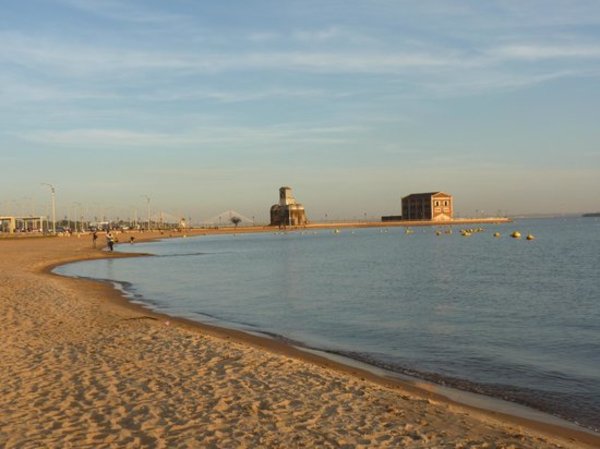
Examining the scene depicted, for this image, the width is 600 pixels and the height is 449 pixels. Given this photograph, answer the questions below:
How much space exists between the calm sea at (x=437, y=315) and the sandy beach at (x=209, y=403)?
96.8 inches

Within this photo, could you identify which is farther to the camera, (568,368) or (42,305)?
(42,305)

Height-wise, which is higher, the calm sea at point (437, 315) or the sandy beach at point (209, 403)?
the sandy beach at point (209, 403)

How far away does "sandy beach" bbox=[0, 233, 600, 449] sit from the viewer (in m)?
8.72

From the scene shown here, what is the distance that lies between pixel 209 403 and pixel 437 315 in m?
16.2

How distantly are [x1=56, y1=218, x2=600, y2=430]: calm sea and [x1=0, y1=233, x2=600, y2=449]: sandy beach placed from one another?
2458 millimetres

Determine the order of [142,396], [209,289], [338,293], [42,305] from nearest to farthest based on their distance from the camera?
1. [142,396]
2. [42,305]
3. [338,293]
4. [209,289]

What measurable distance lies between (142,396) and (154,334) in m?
7.31

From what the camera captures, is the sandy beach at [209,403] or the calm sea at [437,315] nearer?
the sandy beach at [209,403]

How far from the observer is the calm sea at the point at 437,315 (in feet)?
47.6

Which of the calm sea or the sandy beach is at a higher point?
the sandy beach

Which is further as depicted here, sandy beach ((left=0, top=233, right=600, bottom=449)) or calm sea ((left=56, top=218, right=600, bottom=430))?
calm sea ((left=56, top=218, right=600, bottom=430))

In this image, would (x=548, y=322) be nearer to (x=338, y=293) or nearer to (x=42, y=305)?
(x=338, y=293)

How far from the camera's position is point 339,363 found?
15.6 meters

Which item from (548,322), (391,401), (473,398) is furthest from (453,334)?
(391,401)
